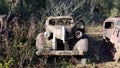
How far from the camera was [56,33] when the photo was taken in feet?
34.6

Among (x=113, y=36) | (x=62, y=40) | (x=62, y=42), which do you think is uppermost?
(x=62, y=40)

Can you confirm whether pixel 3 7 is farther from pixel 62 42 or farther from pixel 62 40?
pixel 62 40

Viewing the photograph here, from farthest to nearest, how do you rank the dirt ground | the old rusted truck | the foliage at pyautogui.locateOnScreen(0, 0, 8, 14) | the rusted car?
the foliage at pyautogui.locateOnScreen(0, 0, 8, 14) → the rusted car → the dirt ground → the old rusted truck

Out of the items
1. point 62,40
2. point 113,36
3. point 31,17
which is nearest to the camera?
point 62,40

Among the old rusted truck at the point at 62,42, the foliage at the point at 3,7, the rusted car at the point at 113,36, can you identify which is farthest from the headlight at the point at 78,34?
the foliage at the point at 3,7

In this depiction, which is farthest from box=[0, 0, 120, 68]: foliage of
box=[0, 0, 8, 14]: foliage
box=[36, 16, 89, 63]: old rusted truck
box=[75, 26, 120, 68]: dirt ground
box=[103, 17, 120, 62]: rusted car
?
box=[103, 17, 120, 62]: rusted car

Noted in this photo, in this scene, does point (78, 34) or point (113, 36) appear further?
point (113, 36)

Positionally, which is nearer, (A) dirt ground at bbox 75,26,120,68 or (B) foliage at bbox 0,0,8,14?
(A) dirt ground at bbox 75,26,120,68

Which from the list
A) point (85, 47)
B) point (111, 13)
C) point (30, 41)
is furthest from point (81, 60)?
point (111, 13)

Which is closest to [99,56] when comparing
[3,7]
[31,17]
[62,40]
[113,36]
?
[113,36]

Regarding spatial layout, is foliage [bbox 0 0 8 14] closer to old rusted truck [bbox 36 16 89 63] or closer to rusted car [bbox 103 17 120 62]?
rusted car [bbox 103 17 120 62]

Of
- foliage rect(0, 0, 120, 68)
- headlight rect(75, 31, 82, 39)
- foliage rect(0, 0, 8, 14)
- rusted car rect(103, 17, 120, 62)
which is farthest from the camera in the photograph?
foliage rect(0, 0, 8, 14)

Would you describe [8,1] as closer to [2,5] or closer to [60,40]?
[2,5]

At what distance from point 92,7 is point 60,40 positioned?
1411cm
